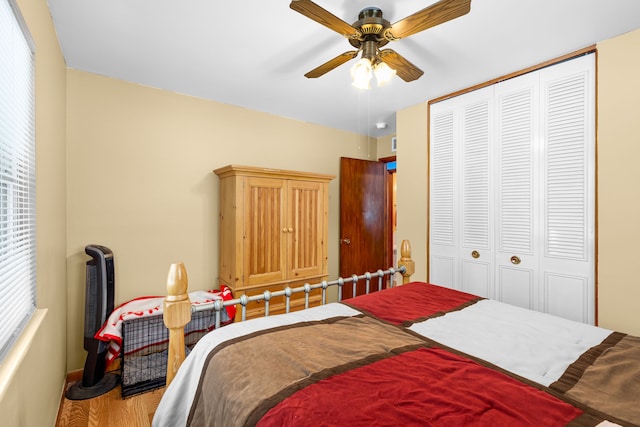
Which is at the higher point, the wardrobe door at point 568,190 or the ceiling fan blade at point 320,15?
the ceiling fan blade at point 320,15

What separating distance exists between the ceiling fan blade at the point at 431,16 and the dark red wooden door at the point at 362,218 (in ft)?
7.97

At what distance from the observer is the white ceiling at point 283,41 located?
1.75 m

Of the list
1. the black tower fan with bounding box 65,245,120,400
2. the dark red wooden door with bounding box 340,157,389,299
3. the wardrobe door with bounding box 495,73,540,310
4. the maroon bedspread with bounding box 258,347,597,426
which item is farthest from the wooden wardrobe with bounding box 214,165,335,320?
the maroon bedspread with bounding box 258,347,597,426

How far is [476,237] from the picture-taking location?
2842 millimetres

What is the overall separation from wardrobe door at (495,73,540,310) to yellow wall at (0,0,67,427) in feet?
10.2

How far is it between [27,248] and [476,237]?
315 cm

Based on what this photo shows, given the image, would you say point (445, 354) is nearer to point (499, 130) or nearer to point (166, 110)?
point (499, 130)

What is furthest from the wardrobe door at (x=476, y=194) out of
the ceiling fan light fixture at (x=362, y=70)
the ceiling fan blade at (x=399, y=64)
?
the ceiling fan light fixture at (x=362, y=70)

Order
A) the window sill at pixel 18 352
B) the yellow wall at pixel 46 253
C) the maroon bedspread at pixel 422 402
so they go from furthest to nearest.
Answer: the yellow wall at pixel 46 253 → the window sill at pixel 18 352 → the maroon bedspread at pixel 422 402

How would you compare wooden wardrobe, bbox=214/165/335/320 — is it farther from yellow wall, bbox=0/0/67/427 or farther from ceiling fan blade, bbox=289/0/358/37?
ceiling fan blade, bbox=289/0/358/37

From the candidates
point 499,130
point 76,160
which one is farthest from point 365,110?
point 76,160

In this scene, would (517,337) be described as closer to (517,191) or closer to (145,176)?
(517,191)

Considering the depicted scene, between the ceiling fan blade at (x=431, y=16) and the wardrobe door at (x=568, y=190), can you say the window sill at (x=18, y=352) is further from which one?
the wardrobe door at (x=568, y=190)

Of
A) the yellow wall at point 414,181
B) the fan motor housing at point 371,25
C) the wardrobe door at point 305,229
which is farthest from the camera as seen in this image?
the yellow wall at point 414,181
